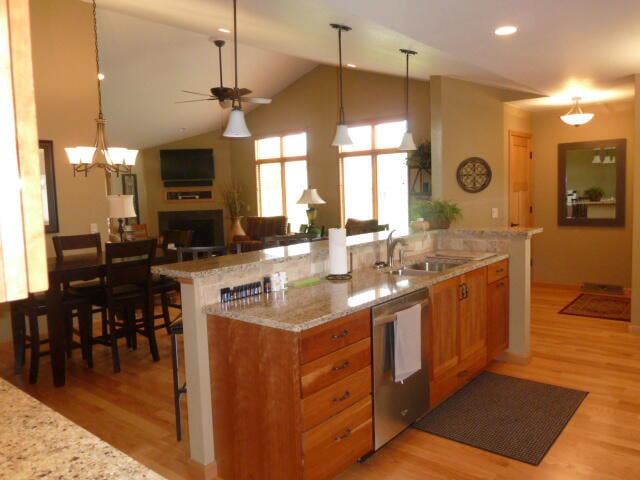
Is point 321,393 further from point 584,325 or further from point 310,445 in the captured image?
point 584,325

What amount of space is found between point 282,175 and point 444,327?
7.67m

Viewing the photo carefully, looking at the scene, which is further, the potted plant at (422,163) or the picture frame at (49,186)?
the potted plant at (422,163)

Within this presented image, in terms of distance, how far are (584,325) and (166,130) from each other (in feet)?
27.9

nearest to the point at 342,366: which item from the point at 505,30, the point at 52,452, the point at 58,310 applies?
the point at 52,452

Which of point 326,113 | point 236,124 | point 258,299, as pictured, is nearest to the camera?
point 258,299

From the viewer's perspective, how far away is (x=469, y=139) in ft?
19.7

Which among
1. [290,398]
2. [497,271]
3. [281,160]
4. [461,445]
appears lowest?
[461,445]

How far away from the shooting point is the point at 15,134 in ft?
1.86

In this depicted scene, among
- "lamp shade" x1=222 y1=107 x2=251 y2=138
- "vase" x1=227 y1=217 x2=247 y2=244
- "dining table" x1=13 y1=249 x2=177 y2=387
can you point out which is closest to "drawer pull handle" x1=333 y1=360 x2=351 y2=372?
"lamp shade" x1=222 y1=107 x2=251 y2=138

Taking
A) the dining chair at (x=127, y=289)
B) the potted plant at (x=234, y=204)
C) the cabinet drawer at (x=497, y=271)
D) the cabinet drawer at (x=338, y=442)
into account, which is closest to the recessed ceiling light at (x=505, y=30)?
the cabinet drawer at (x=497, y=271)

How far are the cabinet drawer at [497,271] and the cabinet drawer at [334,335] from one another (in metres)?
1.68

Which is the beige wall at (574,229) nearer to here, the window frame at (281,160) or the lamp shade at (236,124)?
the window frame at (281,160)

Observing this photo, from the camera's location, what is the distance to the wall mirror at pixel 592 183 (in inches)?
257

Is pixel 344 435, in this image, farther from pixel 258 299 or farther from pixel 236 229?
pixel 236 229
